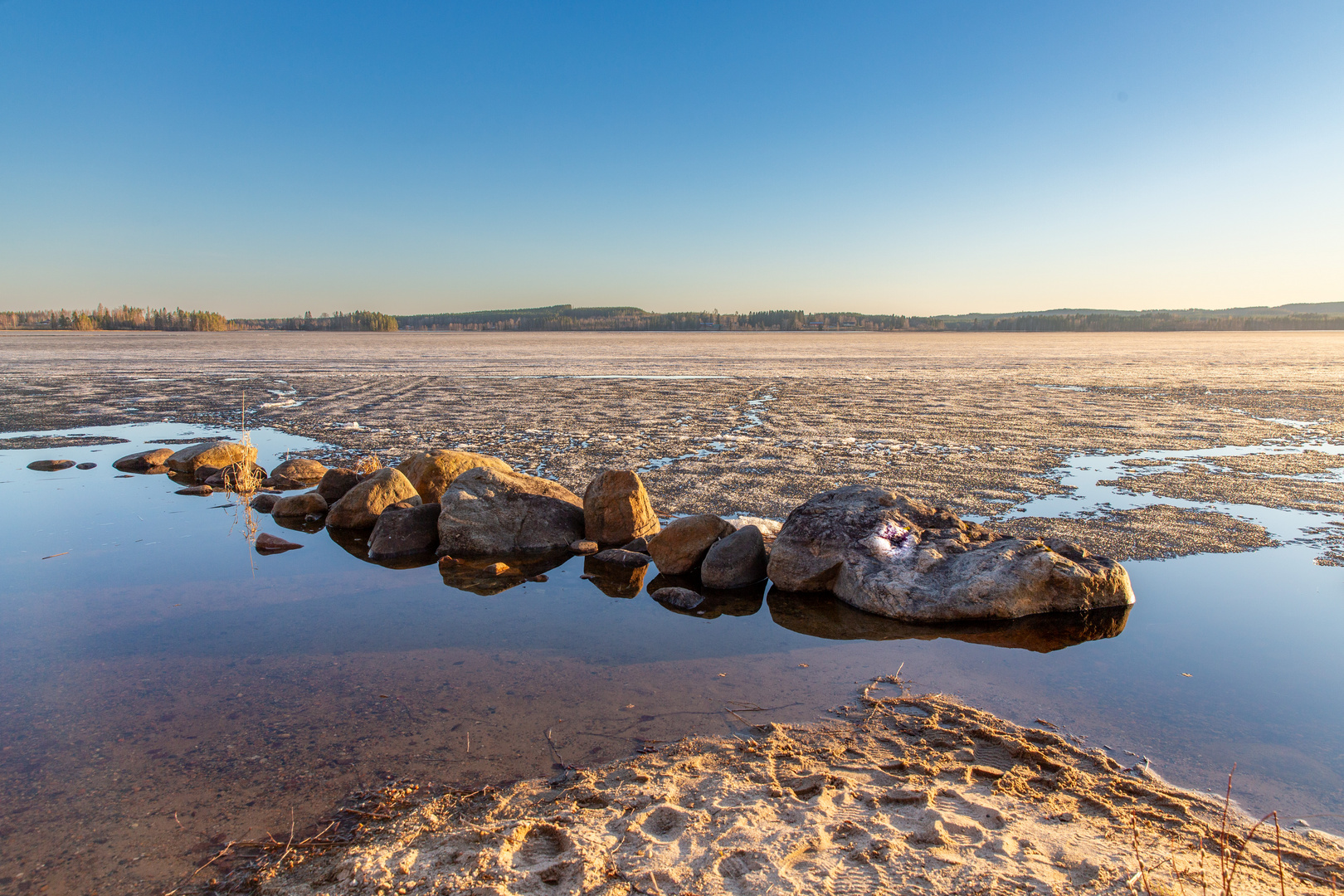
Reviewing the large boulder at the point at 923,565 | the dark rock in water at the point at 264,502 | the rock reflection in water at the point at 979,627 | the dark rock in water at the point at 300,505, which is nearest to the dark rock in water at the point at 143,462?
the dark rock in water at the point at 264,502

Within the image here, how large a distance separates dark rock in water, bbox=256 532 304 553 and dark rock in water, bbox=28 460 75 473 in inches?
195

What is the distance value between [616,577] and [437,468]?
9.69 feet

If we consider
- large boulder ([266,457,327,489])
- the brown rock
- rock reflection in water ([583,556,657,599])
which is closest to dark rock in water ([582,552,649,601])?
rock reflection in water ([583,556,657,599])

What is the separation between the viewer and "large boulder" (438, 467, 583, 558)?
6664 millimetres

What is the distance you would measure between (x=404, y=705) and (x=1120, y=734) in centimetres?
364

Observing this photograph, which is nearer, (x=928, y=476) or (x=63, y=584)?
(x=63, y=584)

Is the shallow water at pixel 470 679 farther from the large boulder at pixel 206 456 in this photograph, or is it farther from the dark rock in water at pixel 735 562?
the large boulder at pixel 206 456

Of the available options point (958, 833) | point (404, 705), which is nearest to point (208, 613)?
point (404, 705)

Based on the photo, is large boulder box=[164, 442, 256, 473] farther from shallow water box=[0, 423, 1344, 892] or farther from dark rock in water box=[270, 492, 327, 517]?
shallow water box=[0, 423, 1344, 892]

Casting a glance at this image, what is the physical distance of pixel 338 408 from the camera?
1597cm

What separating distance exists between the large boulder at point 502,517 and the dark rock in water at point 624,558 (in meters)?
0.62

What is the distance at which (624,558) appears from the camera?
20.9 feet

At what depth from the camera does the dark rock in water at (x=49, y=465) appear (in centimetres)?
946

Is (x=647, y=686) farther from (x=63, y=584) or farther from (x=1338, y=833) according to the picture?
(x=63, y=584)
